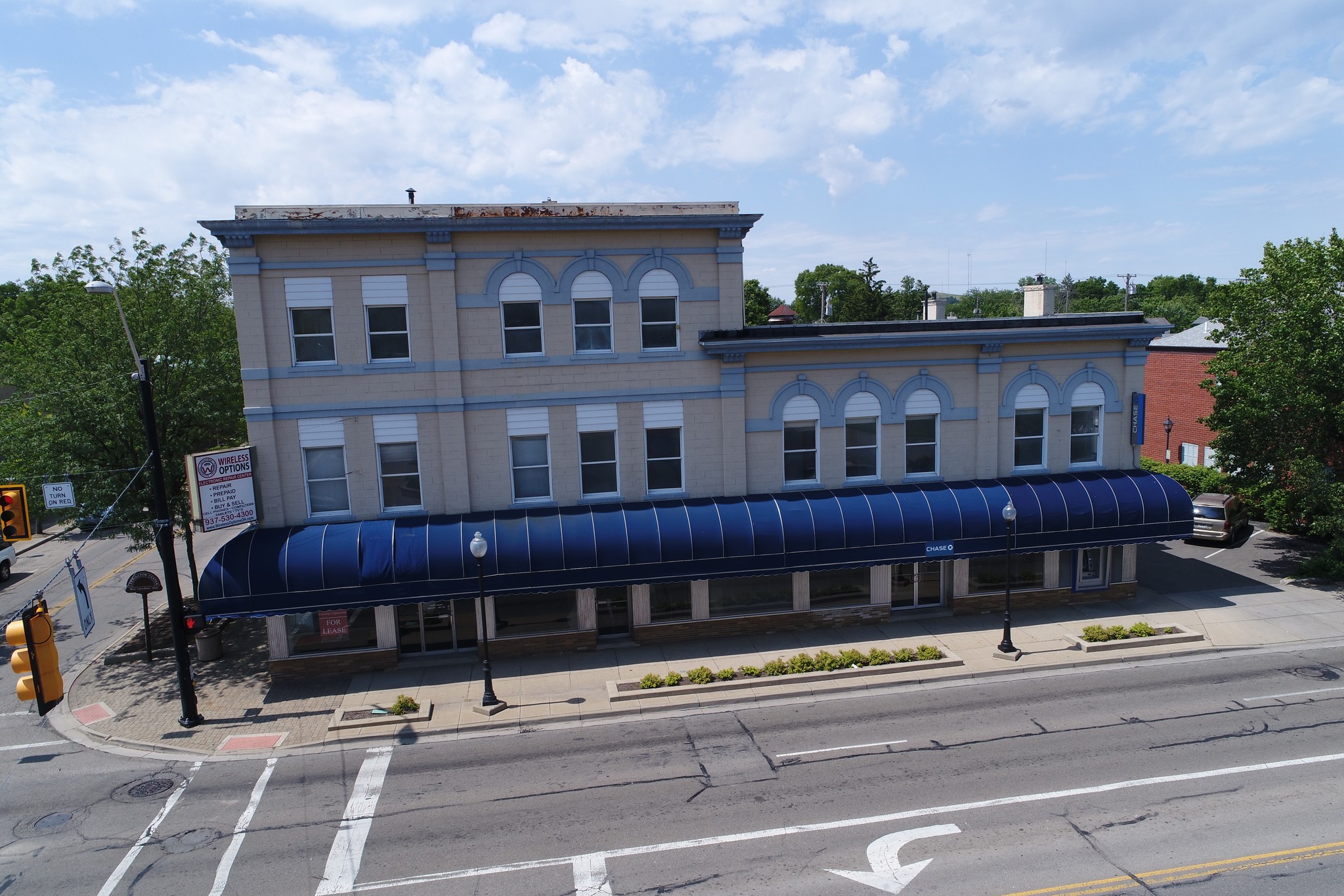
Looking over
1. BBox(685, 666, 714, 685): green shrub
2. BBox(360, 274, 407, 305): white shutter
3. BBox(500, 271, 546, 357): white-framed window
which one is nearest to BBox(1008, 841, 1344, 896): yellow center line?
BBox(685, 666, 714, 685): green shrub

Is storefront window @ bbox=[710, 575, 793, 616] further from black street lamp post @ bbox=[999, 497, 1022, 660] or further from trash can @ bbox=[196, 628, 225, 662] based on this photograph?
trash can @ bbox=[196, 628, 225, 662]

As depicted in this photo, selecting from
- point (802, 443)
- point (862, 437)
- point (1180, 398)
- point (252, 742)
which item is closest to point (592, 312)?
point (802, 443)

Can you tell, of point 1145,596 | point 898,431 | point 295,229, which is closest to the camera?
point 295,229

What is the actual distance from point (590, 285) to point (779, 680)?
11.0 metres

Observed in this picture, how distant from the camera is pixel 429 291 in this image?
795 inches

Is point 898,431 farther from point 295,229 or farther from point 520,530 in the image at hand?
point 295,229

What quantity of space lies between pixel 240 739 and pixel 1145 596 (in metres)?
24.9

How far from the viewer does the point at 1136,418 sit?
941 inches

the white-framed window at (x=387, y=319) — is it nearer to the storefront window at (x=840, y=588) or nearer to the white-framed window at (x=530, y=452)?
the white-framed window at (x=530, y=452)

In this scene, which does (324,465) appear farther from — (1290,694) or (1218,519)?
(1218,519)

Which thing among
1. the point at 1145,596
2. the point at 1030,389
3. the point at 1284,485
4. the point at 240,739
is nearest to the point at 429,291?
the point at 240,739

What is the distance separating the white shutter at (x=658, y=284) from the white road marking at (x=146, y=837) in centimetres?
1472

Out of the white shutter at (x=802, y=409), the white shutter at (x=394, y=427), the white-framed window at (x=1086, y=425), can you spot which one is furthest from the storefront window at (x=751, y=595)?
the white-framed window at (x=1086, y=425)

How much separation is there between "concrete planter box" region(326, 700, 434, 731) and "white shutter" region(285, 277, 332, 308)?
384 inches
